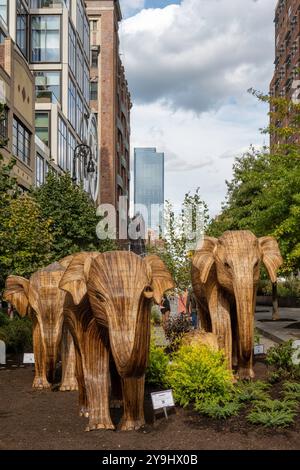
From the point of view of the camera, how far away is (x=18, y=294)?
38.9 ft

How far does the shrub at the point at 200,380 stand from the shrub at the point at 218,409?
0.08 metres

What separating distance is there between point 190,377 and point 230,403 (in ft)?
2.21

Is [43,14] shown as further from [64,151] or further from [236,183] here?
[236,183]

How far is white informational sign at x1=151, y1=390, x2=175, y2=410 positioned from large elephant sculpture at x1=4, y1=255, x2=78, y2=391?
9.58ft

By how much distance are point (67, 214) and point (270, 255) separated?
16.3m

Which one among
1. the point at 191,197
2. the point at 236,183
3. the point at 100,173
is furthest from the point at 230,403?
the point at 100,173

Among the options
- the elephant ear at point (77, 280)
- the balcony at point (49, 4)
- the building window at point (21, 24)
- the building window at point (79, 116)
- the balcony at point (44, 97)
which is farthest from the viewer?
the building window at point (79, 116)

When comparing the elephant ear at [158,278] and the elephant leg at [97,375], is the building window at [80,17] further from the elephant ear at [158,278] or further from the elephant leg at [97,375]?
the elephant leg at [97,375]

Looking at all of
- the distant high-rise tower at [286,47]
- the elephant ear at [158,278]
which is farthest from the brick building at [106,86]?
the elephant ear at [158,278]

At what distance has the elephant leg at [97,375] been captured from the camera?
7797 millimetres

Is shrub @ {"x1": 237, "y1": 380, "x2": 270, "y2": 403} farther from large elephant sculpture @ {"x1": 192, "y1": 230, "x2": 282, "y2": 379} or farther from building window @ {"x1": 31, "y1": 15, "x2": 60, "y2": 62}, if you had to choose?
building window @ {"x1": 31, "y1": 15, "x2": 60, "y2": 62}

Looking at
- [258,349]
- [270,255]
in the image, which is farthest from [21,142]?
[270,255]

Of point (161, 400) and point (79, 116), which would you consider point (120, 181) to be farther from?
point (161, 400)

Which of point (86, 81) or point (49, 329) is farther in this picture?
point (86, 81)
